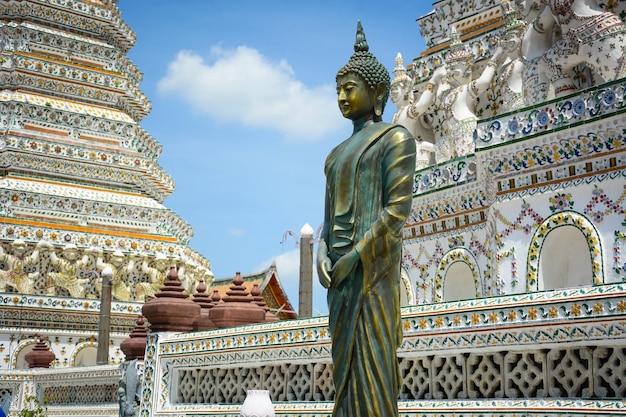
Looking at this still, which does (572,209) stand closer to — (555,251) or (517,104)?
(555,251)

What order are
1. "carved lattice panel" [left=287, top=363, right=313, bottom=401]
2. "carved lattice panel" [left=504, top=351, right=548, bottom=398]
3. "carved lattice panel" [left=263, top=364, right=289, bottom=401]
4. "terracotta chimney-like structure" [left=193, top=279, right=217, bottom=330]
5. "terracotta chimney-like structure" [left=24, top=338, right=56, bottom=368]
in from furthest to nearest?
"terracotta chimney-like structure" [left=24, top=338, right=56, bottom=368]
"terracotta chimney-like structure" [left=193, top=279, right=217, bottom=330]
"carved lattice panel" [left=263, top=364, right=289, bottom=401]
"carved lattice panel" [left=287, top=363, right=313, bottom=401]
"carved lattice panel" [left=504, top=351, right=548, bottom=398]

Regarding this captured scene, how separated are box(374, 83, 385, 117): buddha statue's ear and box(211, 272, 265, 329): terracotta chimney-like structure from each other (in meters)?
5.91

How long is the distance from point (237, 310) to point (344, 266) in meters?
6.12

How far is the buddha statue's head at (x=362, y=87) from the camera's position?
529 centimetres

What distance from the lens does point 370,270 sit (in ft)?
16.0

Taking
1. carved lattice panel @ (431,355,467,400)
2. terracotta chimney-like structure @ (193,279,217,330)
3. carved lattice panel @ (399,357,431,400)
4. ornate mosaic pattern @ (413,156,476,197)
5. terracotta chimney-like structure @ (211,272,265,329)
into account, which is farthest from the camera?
ornate mosaic pattern @ (413,156,476,197)

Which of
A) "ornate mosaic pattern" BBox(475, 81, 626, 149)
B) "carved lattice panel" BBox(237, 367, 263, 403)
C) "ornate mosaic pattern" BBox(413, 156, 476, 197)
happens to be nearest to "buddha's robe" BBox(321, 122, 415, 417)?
"carved lattice panel" BBox(237, 367, 263, 403)

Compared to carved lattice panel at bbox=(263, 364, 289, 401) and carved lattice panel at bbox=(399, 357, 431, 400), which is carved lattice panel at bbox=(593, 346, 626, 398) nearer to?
carved lattice panel at bbox=(399, 357, 431, 400)

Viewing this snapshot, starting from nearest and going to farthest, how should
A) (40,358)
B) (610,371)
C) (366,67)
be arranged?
(366,67)
(610,371)
(40,358)

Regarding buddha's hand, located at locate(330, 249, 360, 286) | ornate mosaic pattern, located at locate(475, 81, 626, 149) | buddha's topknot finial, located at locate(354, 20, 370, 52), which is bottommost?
buddha's hand, located at locate(330, 249, 360, 286)

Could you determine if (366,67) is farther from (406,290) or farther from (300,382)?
(406,290)

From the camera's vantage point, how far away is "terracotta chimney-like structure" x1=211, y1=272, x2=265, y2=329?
10.8m

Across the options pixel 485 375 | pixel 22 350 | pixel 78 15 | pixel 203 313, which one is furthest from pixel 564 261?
pixel 78 15

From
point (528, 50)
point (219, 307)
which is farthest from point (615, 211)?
point (219, 307)
